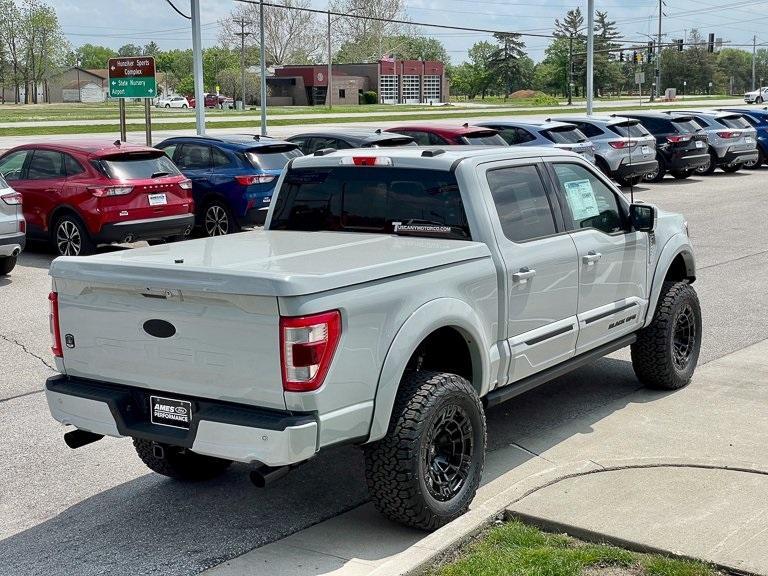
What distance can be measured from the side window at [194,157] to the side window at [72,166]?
2.46 m

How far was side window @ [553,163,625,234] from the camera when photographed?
21.8ft

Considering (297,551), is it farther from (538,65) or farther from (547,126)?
Answer: (538,65)

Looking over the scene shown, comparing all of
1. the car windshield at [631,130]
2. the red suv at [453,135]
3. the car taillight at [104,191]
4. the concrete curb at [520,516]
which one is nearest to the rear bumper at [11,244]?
the car taillight at [104,191]

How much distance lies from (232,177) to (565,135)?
29.8 feet

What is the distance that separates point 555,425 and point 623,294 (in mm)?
967

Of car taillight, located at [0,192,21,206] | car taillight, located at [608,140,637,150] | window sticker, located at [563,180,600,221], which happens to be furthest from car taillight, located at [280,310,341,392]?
car taillight, located at [608,140,637,150]

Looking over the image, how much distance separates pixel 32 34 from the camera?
122 meters

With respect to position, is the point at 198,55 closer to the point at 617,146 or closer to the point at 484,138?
the point at 484,138

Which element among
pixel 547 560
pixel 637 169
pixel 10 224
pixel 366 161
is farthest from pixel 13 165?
pixel 637 169

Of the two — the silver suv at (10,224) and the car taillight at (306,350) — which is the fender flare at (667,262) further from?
the silver suv at (10,224)

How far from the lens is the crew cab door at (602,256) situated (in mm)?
6555

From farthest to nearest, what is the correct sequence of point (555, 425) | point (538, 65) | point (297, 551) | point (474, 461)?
point (538, 65) → point (555, 425) → point (474, 461) → point (297, 551)

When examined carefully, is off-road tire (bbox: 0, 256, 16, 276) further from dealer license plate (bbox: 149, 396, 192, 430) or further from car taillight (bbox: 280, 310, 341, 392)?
car taillight (bbox: 280, 310, 341, 392)

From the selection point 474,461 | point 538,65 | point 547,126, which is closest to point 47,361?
point 474,461
